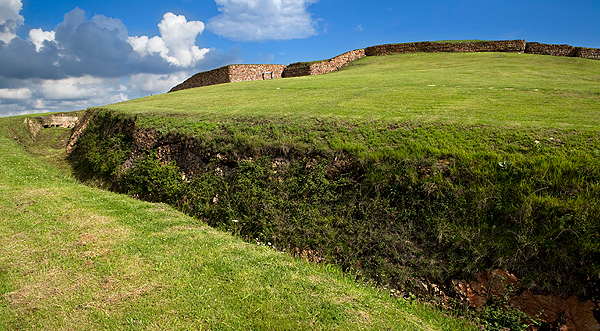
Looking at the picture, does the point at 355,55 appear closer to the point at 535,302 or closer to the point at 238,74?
the point at 238,74

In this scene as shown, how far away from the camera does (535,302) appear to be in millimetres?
4793

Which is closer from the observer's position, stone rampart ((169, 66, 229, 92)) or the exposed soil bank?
the exposed soil bank

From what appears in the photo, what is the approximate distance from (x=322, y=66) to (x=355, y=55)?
21.2 feet

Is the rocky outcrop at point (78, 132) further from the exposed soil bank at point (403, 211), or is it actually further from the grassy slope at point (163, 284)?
the grassy slope at point (163, 284)

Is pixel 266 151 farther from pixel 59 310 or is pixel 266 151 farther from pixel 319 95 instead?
pixel 319 95

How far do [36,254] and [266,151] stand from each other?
16.9 feet

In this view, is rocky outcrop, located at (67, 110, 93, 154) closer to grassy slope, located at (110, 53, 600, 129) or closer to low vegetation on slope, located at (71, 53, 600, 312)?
grassy slope, located at (110, 53, 600, 129)

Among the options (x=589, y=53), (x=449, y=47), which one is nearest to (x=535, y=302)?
(x=589, y=53)

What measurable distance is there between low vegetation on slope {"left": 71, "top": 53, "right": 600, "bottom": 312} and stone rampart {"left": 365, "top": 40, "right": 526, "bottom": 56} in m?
22.8

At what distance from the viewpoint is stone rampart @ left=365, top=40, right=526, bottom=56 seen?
3069 cm

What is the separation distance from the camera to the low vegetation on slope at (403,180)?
17.5 ft

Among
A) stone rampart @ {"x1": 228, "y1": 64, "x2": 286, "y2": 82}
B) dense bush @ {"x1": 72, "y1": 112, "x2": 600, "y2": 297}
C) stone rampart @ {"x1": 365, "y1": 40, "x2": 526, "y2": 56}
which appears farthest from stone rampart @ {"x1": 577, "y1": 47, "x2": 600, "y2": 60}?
dense bush @ {"x1": 72, "y1": 112, "x2": 600, "y2": 297}

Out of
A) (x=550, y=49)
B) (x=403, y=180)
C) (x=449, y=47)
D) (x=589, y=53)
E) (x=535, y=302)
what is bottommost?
(x=535, y=302)

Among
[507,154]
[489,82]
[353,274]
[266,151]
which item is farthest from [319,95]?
[353,274]
